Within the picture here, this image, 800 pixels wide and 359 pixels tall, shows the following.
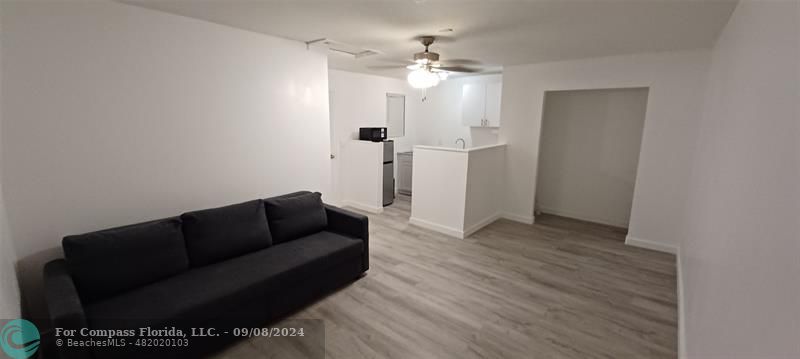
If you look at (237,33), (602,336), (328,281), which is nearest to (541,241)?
(602,336)

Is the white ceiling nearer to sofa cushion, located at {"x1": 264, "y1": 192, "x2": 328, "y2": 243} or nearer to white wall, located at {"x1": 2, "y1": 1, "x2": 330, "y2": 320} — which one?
white wall, located at {"x1": 2, "y1": 1, "x2": 330, "y2": 320}

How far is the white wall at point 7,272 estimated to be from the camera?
5.22ft

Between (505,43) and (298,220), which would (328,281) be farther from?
(505,43)

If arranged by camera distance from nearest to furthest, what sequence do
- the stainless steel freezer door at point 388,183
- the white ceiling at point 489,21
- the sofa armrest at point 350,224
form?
the white ceiling at point 489,21
the sofa armrest at point 350,224
the stainless steel freezer door at point 388,183

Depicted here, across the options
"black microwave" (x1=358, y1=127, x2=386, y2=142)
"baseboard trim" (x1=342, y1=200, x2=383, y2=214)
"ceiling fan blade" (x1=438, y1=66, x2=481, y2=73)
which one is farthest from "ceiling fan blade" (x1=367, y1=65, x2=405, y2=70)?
"baseboard trim" (x1=342, y1=200, x2=383, y2=214)

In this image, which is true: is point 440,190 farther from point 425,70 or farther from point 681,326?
point 681,326

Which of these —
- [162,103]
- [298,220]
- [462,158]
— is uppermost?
[162,103]

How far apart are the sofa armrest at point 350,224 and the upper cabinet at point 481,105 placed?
3863mm

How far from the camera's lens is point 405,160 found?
21.1 ft

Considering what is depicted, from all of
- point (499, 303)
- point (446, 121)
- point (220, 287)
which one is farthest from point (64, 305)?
point (446, 121)

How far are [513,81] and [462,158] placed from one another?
62.6 inches

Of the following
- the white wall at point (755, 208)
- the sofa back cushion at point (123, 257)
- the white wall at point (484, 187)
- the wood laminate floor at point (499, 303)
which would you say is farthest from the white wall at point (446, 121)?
the sofa back cushion at point (123, 257)

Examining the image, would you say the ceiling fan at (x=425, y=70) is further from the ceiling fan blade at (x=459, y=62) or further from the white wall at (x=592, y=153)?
the white wall at (x=592, y=153)

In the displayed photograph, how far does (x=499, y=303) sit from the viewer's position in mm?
2826
